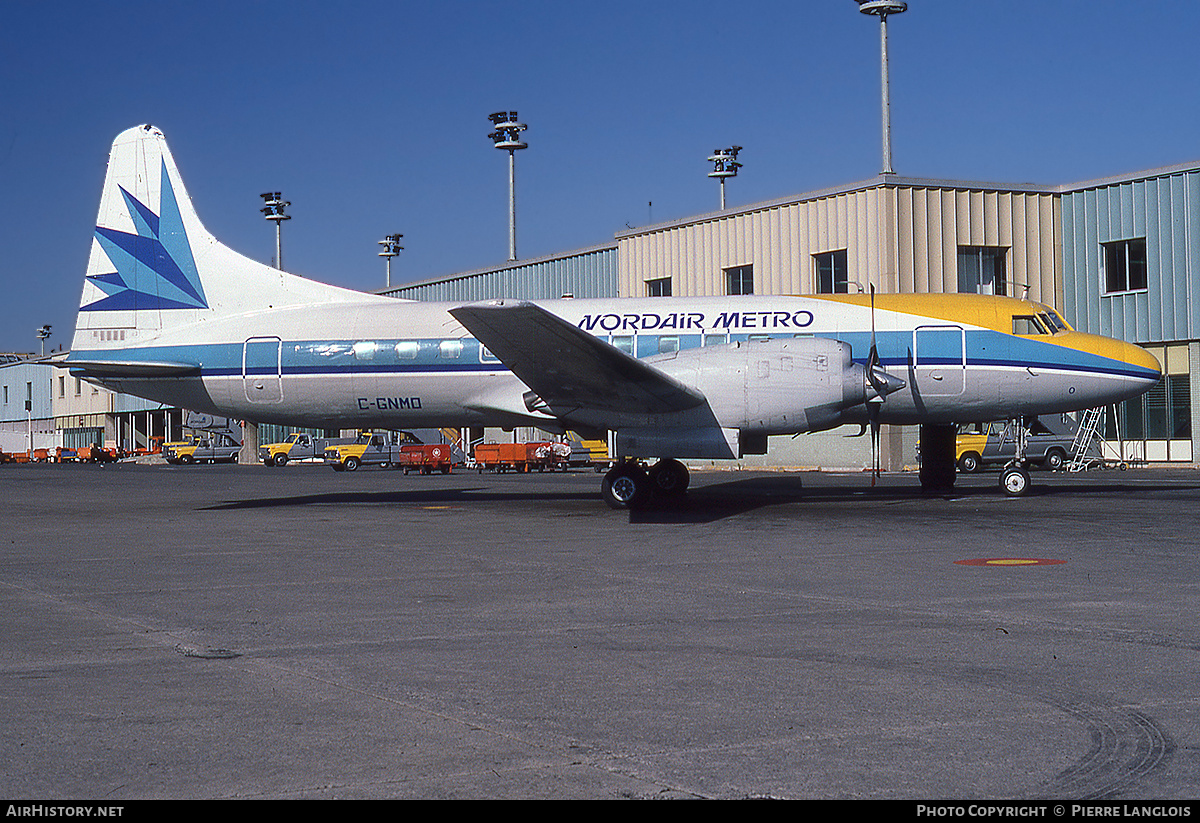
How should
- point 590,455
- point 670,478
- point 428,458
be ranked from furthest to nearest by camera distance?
point 590,455 → point 428,458 → point 670,478

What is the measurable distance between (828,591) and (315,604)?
192 inches

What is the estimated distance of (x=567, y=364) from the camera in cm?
1892

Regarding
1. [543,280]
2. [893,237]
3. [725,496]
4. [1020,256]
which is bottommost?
[725,496]

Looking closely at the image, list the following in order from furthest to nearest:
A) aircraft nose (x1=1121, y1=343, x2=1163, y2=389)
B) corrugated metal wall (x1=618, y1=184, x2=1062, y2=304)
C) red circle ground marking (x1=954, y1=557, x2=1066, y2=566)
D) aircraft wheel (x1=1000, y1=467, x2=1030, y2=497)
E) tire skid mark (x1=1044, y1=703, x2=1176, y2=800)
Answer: corrugated metal wall (x1=618, y1=184, x2=1062, y2=304)
aircraft wheel (x1=1000, y1=467, x2=1030, y2=497)
aircraft nose (x1=1121, y1=343, x2=1163, y2=389)
red circle ground marking (x1=954, y1=557, x2=1066, y2=566)
tire skid mark (x1=1044, y1=703, x2=1176, y2=800)

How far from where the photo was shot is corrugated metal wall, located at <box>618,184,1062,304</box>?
40.3 metres

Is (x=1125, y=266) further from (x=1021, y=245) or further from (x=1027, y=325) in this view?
(x=1027, y=325)

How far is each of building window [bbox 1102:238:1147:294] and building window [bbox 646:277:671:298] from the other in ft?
57.4

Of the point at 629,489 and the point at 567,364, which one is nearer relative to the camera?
the point at 567,364

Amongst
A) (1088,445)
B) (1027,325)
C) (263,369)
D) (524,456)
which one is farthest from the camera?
(524,456)

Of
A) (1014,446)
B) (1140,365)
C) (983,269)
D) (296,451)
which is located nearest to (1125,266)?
(983,269)

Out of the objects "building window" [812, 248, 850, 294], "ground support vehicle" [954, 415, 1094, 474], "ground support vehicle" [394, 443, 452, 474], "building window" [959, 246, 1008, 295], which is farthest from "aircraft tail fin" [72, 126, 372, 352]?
"building window" [959, 246, 1008, 295]

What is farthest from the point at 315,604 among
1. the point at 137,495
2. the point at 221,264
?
the point at 137,495

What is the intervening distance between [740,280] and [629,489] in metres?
26.5

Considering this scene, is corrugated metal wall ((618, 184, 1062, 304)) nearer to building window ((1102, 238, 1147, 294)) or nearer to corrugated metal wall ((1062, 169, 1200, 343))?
corrugated metal wall ((1062, 169, 1200, 343))
